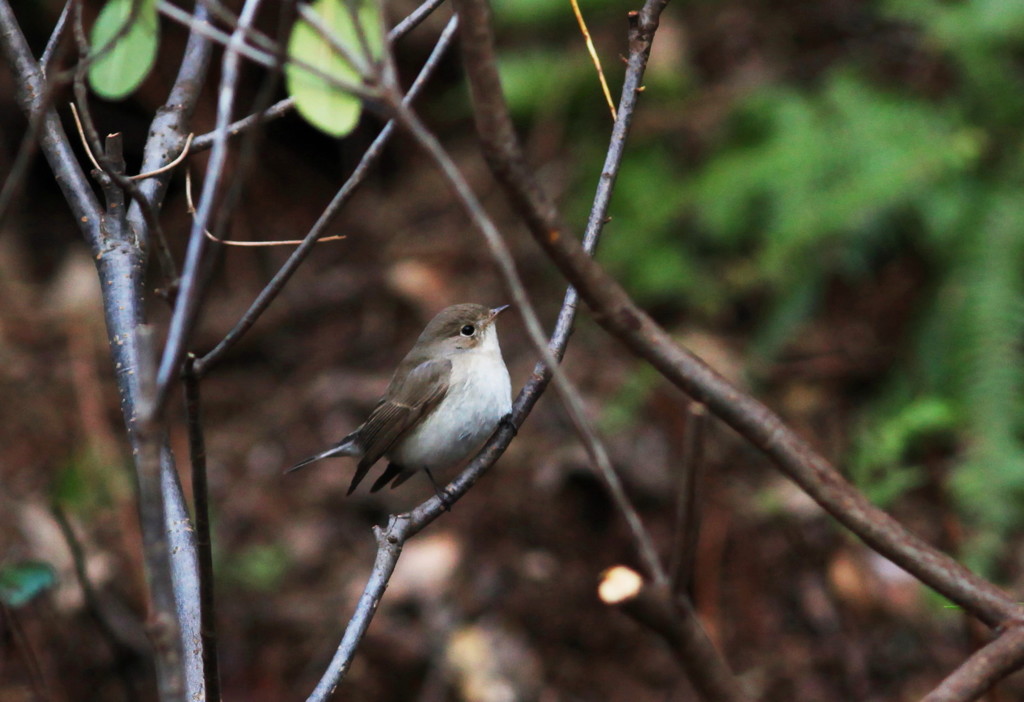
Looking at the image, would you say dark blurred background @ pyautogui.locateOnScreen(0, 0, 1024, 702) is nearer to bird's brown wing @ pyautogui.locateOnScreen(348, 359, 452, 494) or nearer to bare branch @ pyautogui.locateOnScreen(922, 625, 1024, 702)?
bird's brown wing @ pyautogui.locateOnScreen(348, 359, 452, 494)

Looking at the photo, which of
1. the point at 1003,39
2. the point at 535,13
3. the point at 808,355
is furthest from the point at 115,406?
the point at 1003,39

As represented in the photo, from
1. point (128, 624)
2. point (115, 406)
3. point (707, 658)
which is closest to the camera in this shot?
point (707, 658)

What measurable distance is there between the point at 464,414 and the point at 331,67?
233 cm

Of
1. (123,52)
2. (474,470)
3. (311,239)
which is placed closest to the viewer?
(123,52)

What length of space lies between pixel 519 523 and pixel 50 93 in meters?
4.12

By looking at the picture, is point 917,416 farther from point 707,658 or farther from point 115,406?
point 115,406

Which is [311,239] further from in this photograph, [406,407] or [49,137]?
[406,407]

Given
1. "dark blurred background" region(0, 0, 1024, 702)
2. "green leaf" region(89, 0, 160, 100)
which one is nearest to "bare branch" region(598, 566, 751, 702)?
"green leaf" region(89, 0, 160, 100)

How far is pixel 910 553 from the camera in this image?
1.30 m

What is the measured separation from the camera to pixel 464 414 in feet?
12.2

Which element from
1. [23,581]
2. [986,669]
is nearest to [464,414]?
[23,581]

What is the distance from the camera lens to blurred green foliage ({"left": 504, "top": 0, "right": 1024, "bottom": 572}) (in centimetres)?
464

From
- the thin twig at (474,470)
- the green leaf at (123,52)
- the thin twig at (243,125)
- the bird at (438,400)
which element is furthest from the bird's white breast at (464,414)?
the green leaf at (123,52)

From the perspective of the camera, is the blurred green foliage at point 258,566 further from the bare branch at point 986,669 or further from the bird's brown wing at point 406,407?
the bare branch at point 986,669
